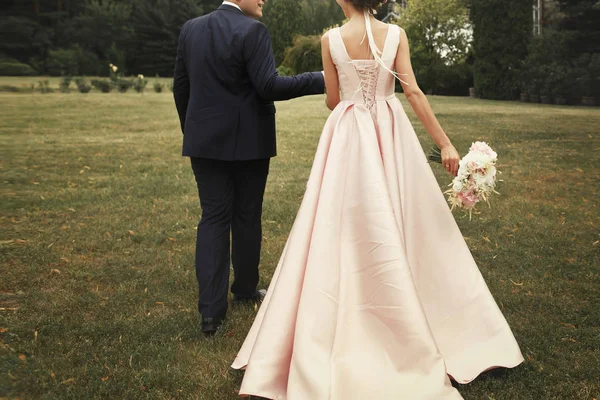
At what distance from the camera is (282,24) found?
42.5 m

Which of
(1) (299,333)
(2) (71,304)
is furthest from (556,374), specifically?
(2) (71,304)

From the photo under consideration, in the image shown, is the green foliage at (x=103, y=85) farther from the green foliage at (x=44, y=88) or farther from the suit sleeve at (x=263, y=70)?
the suit sleeve at (x=263, y=70)

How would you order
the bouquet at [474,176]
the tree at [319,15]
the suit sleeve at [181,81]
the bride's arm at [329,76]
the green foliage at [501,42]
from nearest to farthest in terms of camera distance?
the bride's arm at [329,76] < the bouquet at [474,176] < the suit sleeve at [181,81] < the green foliage at [501,42] < the tree at [319,15]

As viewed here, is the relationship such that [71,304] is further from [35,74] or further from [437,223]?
[35,74]

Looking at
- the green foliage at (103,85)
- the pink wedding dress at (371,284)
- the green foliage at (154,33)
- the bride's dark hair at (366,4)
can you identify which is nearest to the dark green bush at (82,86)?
the green foliage at (103,85)

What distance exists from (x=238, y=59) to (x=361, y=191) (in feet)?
3.61

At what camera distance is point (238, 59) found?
369 centimetres

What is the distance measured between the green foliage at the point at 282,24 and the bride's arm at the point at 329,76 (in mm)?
39717

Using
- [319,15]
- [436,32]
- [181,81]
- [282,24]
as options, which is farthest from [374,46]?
[319,15]

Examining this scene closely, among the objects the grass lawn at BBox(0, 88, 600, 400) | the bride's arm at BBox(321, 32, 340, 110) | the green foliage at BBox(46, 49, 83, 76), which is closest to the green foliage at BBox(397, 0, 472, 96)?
the green foliage at BBox(46, 49, 83, 76)

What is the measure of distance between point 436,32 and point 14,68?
20.9m

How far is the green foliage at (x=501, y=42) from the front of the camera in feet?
85.3

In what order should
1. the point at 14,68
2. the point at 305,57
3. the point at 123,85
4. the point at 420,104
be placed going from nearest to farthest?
the point at 420,104 < the point at 14,68 < the point at 123,85 < the point at 305,57

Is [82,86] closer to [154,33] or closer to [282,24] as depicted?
[154,33]
